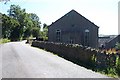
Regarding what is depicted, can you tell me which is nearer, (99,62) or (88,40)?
(99,62)

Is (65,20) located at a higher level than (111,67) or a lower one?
higher

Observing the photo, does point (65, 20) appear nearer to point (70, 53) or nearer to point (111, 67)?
point (70, 53)

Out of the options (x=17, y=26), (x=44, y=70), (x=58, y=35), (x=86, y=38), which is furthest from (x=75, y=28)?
(x=17, y=26)

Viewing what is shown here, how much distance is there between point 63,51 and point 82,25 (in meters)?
22.4

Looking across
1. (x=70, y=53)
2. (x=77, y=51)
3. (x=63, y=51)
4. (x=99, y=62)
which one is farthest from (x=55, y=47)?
(x=99, y=62)

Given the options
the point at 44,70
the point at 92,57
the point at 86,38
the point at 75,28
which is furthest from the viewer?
the point at 75,28

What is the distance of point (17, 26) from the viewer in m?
115

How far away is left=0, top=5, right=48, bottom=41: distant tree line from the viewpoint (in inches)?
4104

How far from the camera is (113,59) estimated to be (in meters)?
15.1

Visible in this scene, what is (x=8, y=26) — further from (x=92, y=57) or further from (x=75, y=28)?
(x=92, y=57)

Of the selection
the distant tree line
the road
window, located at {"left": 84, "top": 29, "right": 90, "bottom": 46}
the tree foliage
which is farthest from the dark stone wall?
the tree foliage

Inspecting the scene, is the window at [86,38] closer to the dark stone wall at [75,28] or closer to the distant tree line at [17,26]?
the dark stone wall at [75,28]

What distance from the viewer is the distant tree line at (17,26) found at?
104 metres

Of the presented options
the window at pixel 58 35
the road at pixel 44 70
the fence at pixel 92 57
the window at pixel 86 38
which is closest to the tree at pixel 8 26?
the window at pixel 58 35
